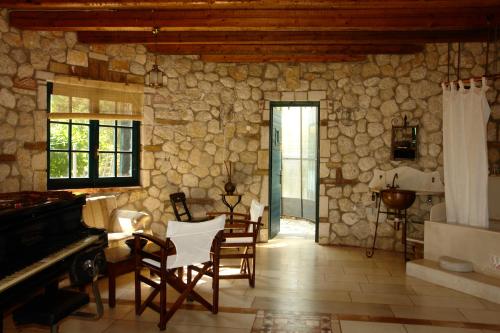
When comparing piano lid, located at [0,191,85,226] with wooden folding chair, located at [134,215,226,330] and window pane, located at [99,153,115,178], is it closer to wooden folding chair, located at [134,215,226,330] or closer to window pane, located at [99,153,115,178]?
wooden folding chair, located at [134,215,226,330]

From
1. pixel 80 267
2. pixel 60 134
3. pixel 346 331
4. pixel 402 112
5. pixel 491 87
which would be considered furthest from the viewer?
pixel 402 112

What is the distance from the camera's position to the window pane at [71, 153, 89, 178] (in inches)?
219

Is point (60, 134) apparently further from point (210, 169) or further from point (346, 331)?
→ point (346, 331)

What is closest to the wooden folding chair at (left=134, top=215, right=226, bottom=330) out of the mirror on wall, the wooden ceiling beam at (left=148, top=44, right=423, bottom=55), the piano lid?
the piano lid

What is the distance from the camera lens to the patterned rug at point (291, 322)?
3279 millimetres

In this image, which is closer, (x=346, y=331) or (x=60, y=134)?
(x=346, y=331)

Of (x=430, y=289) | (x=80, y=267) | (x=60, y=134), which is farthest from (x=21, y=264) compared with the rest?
(x=430, y=289)

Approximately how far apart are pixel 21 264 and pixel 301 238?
4.98 metres

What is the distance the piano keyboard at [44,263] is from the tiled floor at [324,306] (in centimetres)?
72

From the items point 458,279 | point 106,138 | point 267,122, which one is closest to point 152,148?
point 106,138

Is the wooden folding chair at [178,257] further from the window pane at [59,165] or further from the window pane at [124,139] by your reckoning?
the window pane at [124,139]

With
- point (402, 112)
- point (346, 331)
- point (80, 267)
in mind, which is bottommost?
point (346, 331)

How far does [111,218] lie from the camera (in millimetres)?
5348

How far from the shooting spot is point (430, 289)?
4375 mm
